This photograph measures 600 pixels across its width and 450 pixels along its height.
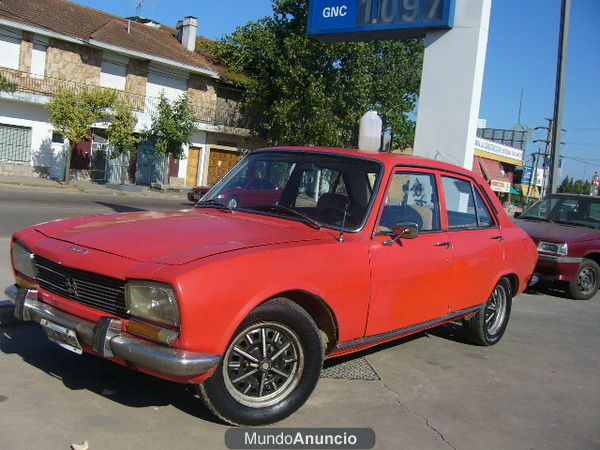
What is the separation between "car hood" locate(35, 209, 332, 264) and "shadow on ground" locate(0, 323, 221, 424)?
100 cm

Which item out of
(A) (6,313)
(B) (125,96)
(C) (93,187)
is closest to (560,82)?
(A) (6,313)

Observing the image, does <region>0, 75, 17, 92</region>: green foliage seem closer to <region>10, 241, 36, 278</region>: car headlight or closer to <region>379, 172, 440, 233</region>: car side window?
<region>10, 241, 36, 278</region>: car headlight

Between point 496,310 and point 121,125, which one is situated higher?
point 121,125

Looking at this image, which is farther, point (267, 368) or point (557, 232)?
point (557, 232)

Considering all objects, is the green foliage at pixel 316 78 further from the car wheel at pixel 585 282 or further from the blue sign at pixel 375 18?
the car wheel at pixel 585 282

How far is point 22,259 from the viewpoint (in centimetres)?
385

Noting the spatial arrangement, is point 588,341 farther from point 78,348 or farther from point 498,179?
point 498,179

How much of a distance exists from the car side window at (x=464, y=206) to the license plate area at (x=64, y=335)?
3109 millimetres

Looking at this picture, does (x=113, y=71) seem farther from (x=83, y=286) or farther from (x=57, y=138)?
(x=83, y=286)

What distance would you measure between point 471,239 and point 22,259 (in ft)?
11.9

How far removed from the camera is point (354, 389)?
4246mm

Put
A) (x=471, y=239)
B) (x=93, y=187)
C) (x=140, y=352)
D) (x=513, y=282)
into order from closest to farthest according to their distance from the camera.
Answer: (x=140, y=352)
(x=471, y=239)
(x=513, y=282)
(x=93, y=187)

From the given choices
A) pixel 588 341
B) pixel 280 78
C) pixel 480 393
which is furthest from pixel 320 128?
pixel 480 393

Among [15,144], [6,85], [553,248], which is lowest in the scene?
[553,248]
